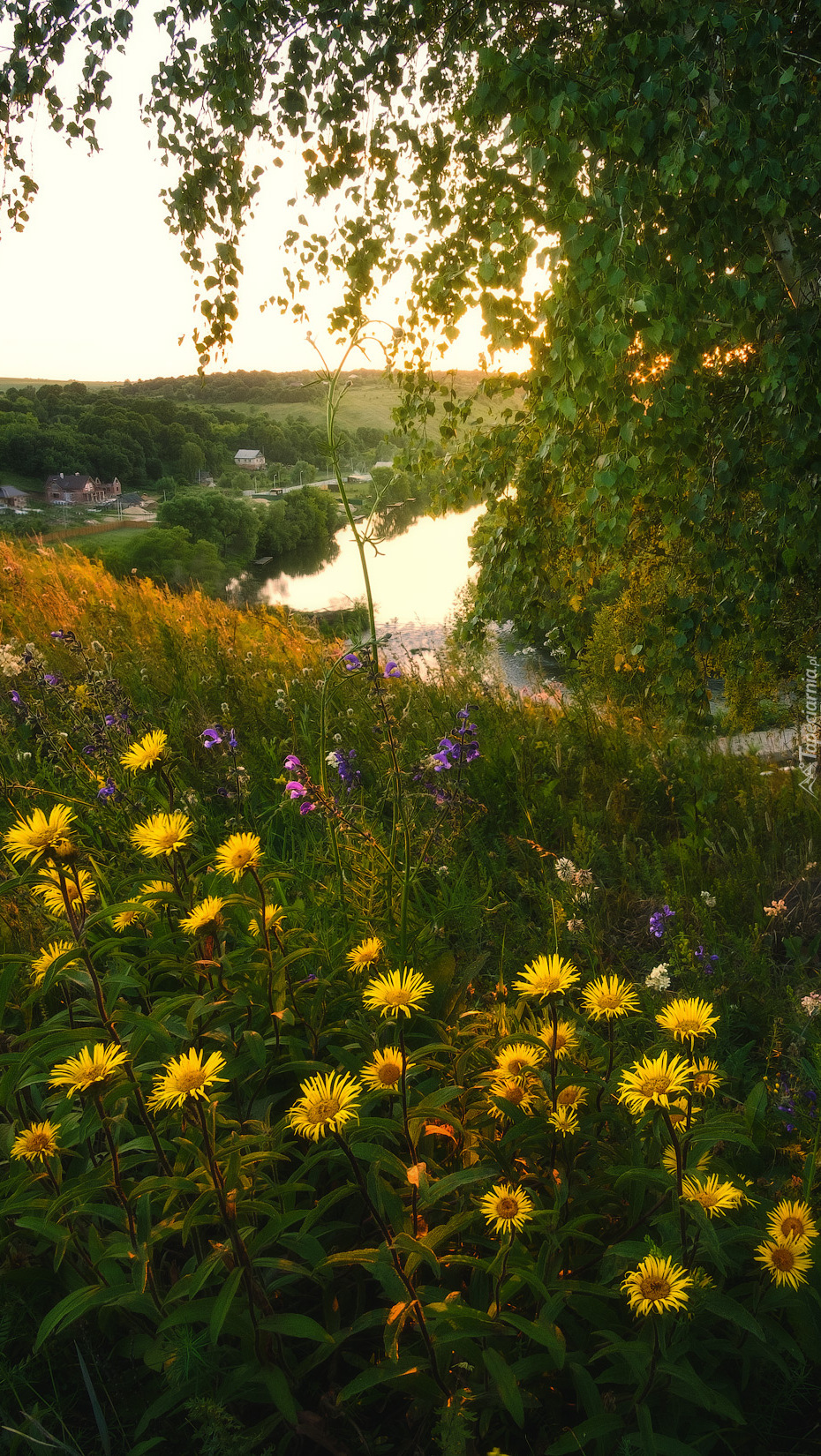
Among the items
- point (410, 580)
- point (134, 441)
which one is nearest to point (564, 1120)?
point (410, 580)

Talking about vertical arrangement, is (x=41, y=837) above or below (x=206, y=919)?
above

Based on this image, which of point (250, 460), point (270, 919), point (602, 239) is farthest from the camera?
point (250, 460)

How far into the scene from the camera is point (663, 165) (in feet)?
5.71

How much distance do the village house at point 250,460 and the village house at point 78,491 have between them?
271 centimetres

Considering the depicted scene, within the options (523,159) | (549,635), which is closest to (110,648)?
(549,635)

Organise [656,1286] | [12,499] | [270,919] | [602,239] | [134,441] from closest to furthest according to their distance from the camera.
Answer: [656,1286], [270,919], [602,239], [12,499], [134,441]

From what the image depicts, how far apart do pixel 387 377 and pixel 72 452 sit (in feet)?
50.2

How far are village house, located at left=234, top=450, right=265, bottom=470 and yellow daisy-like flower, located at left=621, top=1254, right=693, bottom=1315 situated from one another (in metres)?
16.5

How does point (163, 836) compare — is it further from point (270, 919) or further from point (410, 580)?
point (410, 580)

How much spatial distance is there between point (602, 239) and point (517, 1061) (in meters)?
1.85

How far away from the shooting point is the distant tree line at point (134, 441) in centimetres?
1617

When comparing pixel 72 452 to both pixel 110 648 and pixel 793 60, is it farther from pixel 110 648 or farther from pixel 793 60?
pixel 793 60

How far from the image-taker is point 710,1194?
2.73 ft

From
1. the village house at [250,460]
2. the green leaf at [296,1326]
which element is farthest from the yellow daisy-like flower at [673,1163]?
the village house at [250,460]
